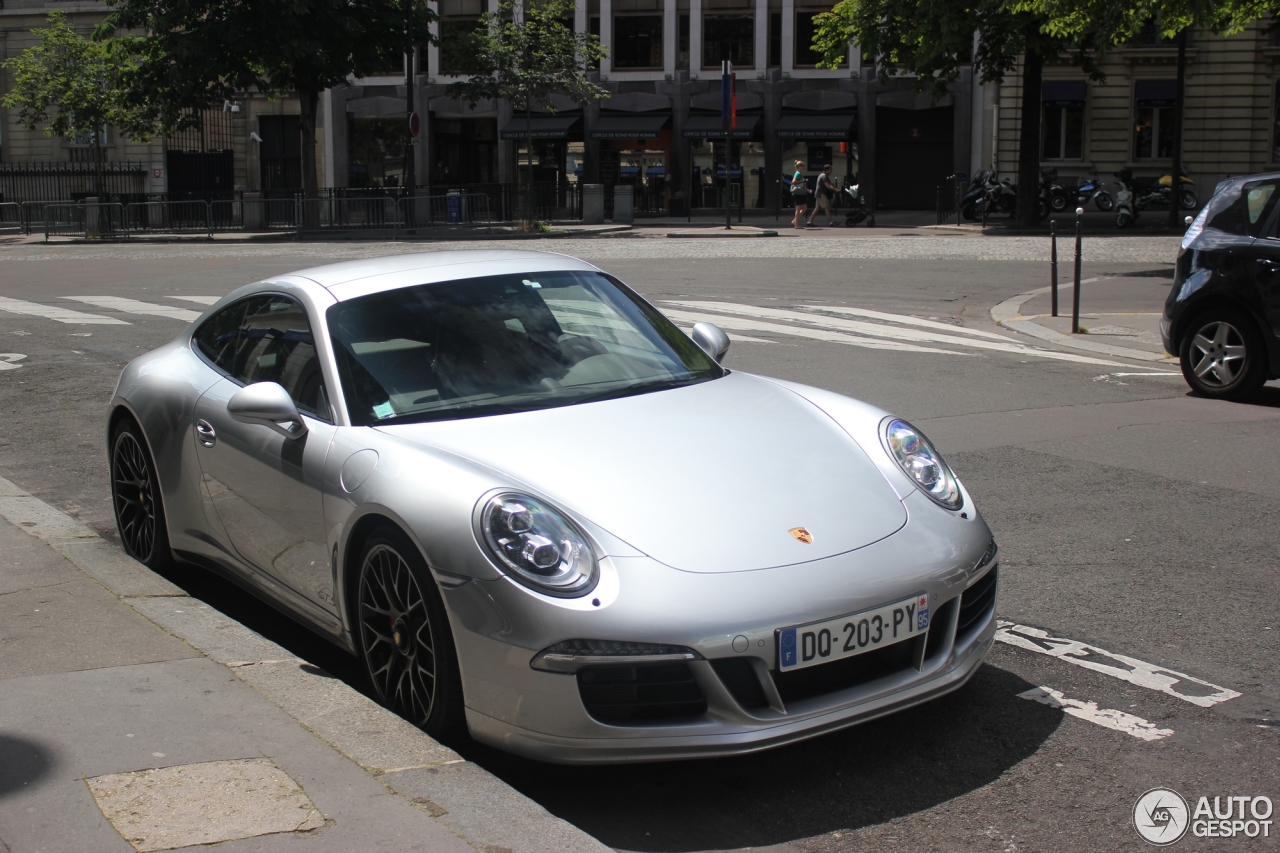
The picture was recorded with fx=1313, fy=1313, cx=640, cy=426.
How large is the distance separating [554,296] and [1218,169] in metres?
41.3

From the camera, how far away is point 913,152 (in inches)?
1769

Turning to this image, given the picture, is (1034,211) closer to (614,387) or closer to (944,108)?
(944,108)

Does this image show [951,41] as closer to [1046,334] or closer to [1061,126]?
[1061,126]

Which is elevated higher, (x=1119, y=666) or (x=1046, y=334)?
(x=1046, y=334)

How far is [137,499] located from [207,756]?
245cm

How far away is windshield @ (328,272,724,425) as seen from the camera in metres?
4.21

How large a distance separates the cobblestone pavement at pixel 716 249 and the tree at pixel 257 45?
213 inches

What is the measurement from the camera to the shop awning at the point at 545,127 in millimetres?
44844

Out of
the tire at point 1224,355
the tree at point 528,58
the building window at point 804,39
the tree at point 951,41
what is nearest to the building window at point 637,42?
the building window at point 804,39

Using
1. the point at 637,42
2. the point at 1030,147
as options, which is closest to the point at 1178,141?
the point at 1030,147

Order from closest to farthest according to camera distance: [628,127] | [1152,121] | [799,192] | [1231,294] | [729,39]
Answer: [1231,294]
[799,192]
[1152,121]
[628,127]
[729,39]

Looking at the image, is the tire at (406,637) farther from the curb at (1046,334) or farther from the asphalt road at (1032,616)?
the curb at (1046,334)

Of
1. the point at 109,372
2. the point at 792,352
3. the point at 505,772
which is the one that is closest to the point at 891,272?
the point at 792,352

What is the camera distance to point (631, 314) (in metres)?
4.89
